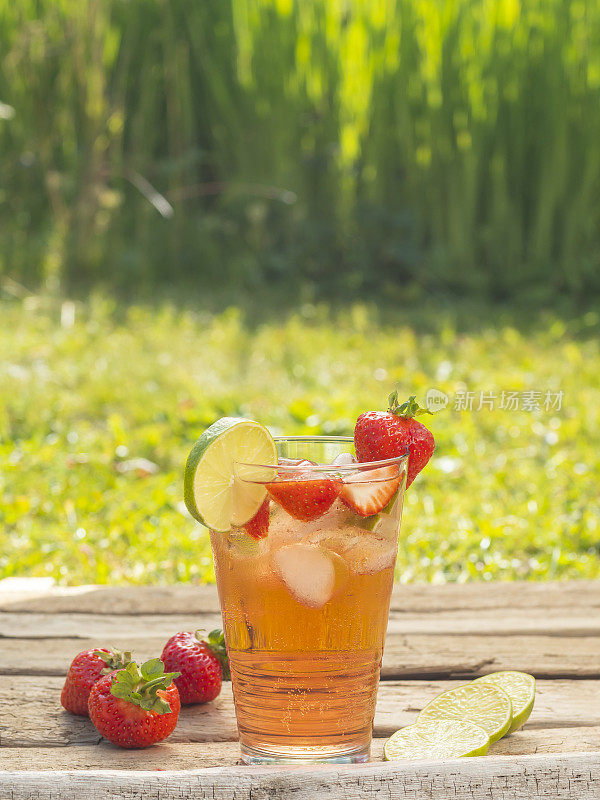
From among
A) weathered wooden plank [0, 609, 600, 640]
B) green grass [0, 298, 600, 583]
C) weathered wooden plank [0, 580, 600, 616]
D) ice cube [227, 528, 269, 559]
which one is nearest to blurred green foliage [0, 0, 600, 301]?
green grass [0, 298, 600, 583]

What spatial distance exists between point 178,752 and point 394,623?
20.9 inches

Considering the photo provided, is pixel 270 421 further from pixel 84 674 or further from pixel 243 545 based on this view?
pixel 243 545

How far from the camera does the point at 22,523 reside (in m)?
2.80

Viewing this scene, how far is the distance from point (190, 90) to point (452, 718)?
5.30 meters

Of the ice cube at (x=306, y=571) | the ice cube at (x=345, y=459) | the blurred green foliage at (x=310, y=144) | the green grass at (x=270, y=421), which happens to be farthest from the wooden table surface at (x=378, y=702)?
the blurred green foliage at (x=310, y=144)

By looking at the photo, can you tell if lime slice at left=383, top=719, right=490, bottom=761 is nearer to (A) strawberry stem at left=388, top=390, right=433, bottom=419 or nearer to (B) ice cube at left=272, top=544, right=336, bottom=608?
(B) ice cube at left=272, top=544, right=336, bottom=608

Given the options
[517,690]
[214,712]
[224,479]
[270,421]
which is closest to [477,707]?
[517,690]

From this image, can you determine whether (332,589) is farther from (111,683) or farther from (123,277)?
(123,277)

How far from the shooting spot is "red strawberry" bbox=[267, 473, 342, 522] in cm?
104

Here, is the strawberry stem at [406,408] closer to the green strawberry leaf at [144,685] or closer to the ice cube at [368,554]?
the ice cube at [368,554]

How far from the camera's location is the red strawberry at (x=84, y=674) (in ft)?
4.06

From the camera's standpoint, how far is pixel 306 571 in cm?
106

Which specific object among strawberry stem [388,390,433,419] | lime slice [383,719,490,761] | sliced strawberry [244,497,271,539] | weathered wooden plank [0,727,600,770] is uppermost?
strawberry stem [388,390,433,419]

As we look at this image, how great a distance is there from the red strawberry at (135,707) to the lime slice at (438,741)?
263 mm
